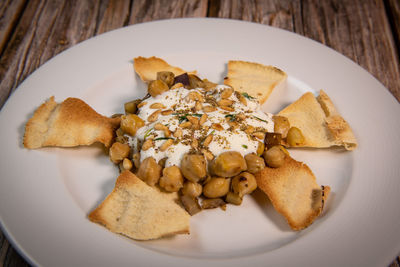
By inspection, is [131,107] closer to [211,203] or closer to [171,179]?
[171,179]

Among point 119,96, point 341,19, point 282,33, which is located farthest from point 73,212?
point 341,19

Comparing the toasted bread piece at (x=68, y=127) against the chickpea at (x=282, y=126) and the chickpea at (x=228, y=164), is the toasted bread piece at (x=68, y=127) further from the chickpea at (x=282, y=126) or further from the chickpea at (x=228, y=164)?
the chickpea at (x=282, y=126)

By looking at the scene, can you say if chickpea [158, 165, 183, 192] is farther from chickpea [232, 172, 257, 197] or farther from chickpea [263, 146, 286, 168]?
chickpea [263, 146, 286, 168]

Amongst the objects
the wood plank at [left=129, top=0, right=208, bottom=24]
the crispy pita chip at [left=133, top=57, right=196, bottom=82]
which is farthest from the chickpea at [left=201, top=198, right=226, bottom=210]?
the wood plank at [left=129, top=0, right=208, bottom=24]

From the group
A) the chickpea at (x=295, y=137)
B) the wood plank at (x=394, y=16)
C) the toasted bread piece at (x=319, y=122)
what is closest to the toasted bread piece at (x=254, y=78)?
the toasted bread piece at (x=319, y=122)

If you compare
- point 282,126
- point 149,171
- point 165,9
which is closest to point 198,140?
point 149,171

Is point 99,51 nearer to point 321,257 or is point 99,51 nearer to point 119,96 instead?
point 119,96
